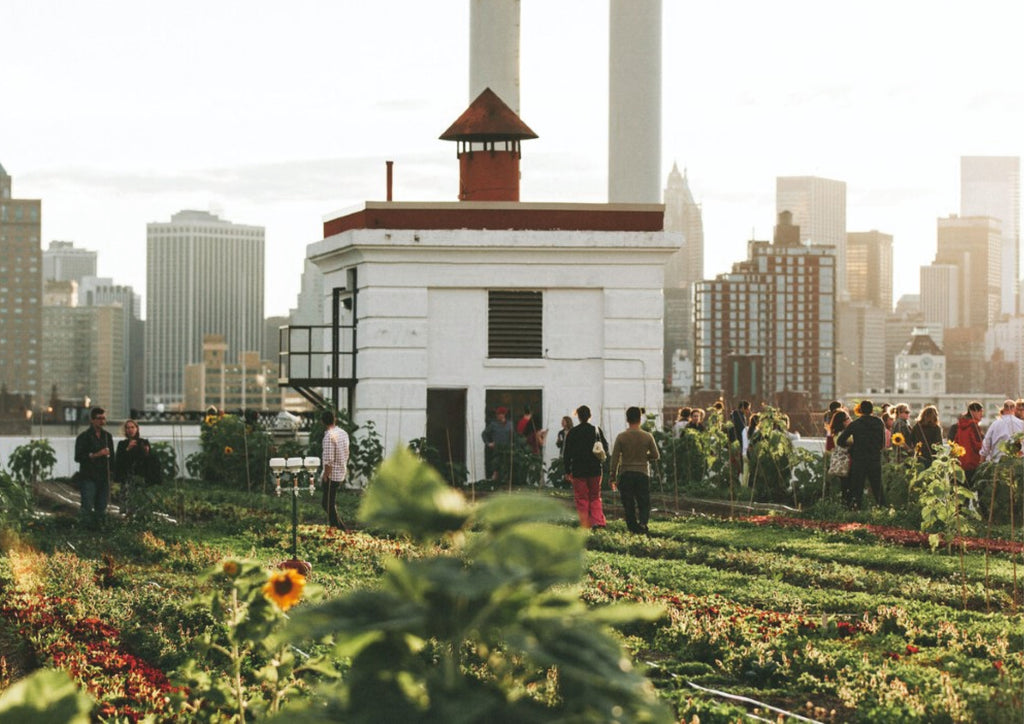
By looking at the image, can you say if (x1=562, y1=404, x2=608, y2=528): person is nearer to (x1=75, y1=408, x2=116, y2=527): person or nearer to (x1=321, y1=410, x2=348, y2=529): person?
(x1=321, y1=410, x2=348, y2=529): person

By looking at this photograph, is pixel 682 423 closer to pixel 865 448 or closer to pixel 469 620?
pixel 865 448

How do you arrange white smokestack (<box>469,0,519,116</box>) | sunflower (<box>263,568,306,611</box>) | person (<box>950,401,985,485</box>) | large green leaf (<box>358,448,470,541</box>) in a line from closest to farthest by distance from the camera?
large green leaf (<box>358,448,470,541</box>), sunflower (<box>263,568,306,611</box>), person (<box>950,401,985,485</box>), white smokestack (<box>469,0,519,116</box>)

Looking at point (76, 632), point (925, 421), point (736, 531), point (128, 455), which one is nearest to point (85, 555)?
point (128, 455)

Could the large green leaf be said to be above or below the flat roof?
below

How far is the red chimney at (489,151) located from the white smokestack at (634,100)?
38.3m

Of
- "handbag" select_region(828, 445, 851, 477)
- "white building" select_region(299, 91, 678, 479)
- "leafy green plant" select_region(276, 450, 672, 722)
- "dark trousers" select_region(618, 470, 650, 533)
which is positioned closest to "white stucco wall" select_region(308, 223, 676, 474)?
"white building" select_region(299, 91, 678, 479)

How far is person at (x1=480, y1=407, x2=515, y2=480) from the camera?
94.8 ft

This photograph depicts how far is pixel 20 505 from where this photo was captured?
59.1ft

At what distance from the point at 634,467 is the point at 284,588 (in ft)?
40.7

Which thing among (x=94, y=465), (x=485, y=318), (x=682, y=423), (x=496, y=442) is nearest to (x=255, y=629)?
(x=94, y=465)

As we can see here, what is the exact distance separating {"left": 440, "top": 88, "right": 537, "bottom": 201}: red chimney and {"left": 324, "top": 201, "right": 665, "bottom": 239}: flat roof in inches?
138

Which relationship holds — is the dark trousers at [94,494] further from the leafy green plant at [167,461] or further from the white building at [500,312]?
the white building at [500,312]

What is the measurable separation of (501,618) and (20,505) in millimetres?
15689

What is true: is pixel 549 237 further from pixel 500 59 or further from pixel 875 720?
pixel 500 59
